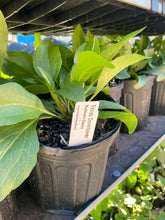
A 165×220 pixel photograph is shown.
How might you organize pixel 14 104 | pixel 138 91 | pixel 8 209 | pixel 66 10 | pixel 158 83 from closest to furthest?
pixel 14 104, pixel 8 209, pixel 66 10, pixel 138 91, pixel 158 83

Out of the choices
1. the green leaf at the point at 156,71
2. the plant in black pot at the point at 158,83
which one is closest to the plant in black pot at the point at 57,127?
the green leaf at the point at 156,71

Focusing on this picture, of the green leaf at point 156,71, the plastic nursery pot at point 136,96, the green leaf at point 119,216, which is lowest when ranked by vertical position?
the green leaf at point 119,216

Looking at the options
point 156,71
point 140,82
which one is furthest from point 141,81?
point 156,71

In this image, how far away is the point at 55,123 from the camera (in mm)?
449

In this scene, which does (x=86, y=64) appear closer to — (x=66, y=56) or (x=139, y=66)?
(x=66, y=56)

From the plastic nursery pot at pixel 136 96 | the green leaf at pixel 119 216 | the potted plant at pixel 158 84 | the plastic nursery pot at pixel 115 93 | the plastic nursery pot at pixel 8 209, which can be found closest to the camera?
the plastic nursery pot at pixel 8 209

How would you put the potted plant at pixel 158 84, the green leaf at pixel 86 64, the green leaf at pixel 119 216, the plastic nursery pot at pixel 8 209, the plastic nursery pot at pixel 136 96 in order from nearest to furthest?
the green leaf at pixel 86 64, the plastic nursery pot at pixel 8 209, the plastic nursery pot at pixel 136 96, the potted plant at pixel 158 84, the green leaf at pixel 119 216

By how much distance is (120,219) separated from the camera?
0.93 meters

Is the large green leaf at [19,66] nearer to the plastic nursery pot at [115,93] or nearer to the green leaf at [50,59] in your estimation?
the green leaf at [50,59]

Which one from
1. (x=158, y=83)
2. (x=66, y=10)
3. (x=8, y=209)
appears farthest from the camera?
(x=158, y=83)

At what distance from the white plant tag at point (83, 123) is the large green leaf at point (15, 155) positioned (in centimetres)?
7

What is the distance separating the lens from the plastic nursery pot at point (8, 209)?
0.37 metres

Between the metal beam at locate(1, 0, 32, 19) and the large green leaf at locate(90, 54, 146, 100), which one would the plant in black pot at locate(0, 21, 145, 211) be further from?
the metal beam at locate(1, 0, 32, 19)

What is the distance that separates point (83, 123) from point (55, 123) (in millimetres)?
120
